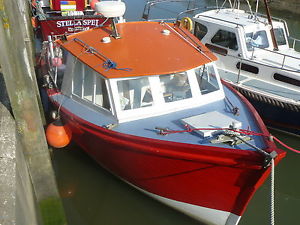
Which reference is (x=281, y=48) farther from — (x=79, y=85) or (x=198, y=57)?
(x=79, y=85)

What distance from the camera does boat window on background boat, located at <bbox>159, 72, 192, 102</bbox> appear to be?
227 inches

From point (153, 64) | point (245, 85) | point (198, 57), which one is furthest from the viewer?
point (245, 85)

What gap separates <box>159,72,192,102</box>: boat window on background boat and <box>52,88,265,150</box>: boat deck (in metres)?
0.30

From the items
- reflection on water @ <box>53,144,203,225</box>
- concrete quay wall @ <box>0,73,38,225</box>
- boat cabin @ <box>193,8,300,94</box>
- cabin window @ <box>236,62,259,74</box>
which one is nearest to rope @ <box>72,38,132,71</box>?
concrete quay wall @ <box>0,73,38,225</box>

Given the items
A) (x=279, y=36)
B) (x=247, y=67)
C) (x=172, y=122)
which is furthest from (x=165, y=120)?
(x=279, y=36)

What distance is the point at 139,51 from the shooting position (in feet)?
19.6

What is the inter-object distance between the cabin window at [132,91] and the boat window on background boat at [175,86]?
1.05 feet

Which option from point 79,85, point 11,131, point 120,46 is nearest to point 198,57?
point 120,46

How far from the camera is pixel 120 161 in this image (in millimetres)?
5672

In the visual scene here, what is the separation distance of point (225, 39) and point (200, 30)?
91 centimetres

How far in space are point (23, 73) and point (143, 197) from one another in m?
3.26

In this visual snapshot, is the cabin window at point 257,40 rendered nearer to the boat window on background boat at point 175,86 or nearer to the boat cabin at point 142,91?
the boat cabin at point 142,91

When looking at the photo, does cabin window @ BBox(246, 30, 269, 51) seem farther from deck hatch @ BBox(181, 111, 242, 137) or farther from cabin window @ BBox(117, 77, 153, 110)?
cabin window @ BBox(117, 77, 153, 110)

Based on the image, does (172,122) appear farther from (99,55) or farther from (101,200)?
(101,200)
